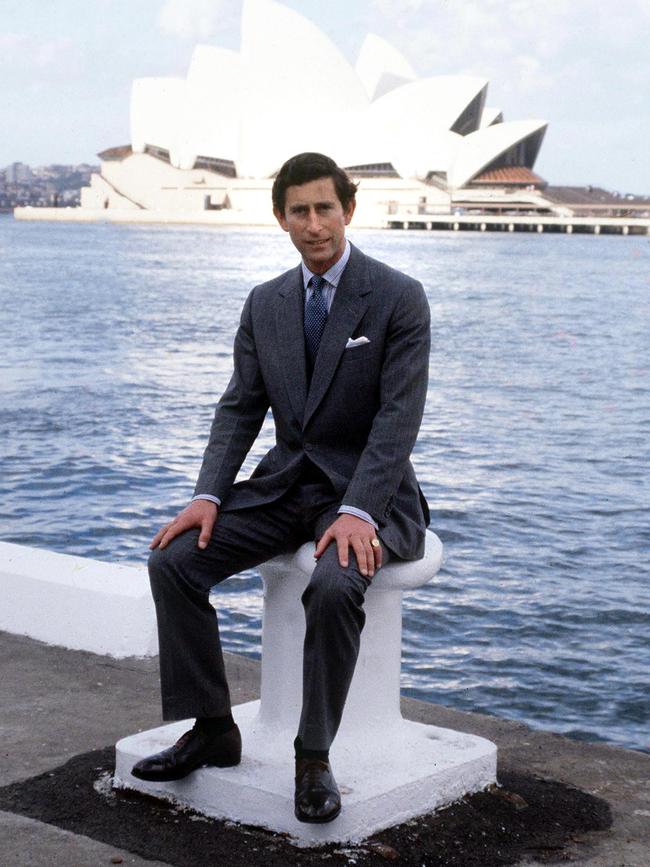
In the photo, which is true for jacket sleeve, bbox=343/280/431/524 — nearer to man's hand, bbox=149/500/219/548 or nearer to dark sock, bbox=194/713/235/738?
man's hand, bbox=149/500/219/548

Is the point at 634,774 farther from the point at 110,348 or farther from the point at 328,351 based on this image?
the point at 110,348

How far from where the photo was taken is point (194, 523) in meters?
2.23

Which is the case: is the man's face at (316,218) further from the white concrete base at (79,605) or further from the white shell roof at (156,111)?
the white shell roof at (156,111)

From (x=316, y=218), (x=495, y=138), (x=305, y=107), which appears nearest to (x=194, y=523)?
(x=316, y=218)

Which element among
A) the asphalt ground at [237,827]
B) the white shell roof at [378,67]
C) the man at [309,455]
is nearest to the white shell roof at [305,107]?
the white shell roof at [378,67]

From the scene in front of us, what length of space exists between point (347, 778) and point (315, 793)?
6.6 inches

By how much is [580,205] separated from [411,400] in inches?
2950

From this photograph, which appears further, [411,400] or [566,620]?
[566,620]

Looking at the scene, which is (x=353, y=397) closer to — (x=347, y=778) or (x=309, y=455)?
(x=309, y=455)

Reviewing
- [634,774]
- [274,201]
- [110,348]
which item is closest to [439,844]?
[634,774]

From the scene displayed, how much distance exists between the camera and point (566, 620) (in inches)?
215

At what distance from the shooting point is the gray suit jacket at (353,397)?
7.16ft

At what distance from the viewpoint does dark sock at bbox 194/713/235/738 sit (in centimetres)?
220

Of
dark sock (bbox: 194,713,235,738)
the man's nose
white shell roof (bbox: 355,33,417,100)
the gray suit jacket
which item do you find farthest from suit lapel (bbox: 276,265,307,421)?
white shell roof (bbox: 355,33,417,100)
